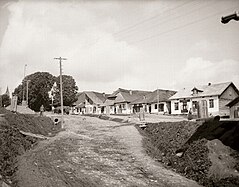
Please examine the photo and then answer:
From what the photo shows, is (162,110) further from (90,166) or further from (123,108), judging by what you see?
(90,166)

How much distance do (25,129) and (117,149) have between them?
24.8 ft

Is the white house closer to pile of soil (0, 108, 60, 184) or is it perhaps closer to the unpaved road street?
pile of soil (0, 108, 60, 184)

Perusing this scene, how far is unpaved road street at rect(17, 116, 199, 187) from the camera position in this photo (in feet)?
35.3

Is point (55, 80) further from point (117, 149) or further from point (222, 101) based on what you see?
point (117, 149)

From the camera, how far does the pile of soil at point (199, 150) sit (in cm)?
1161

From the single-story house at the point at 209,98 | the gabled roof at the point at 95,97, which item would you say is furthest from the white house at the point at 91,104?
the single-story house at the point at 209,98

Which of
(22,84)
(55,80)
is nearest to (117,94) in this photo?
(55,80)

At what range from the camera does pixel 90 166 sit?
1287 cm

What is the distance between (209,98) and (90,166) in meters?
37.5

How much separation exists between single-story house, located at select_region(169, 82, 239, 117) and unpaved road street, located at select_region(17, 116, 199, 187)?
26.7 m

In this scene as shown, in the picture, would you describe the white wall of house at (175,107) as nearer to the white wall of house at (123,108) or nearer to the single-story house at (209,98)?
the single-story house at (209,98)

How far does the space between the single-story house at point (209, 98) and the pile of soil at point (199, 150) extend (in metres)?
24.0

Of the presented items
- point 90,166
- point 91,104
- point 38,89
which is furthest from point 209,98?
point 91,104

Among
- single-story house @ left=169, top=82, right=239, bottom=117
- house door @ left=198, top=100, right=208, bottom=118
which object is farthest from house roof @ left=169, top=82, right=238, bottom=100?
house door @ left=198, top=100, right=208, bottom=118
